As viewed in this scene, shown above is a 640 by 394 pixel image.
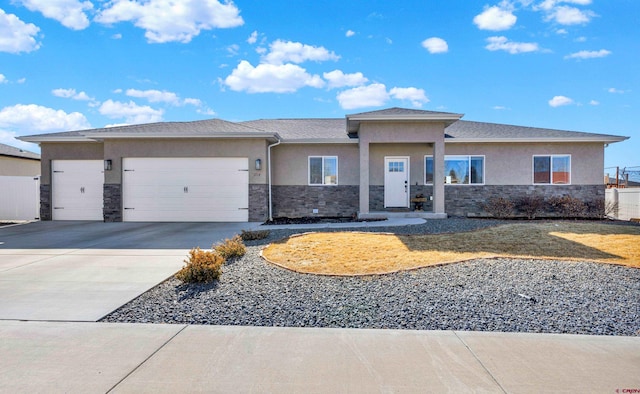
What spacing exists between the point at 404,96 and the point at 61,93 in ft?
54.4

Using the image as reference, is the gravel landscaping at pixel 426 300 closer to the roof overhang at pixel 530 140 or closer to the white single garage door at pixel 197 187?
the white single garage door at pixel 197 187

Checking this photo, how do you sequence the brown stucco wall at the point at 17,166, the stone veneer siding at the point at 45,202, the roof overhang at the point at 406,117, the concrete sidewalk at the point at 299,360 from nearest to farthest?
the concrete sidewalk at the point at 299,360 < the roof overhang at the point at 406,117 < the stone veneer siding at the point at 45,202 < the brown stucco wall at the point at 17,166

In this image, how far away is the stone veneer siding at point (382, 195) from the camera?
584 inches

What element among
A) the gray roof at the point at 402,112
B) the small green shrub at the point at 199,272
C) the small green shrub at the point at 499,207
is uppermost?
the gray roof at the point at 402,112

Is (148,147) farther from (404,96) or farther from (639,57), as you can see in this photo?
(639,57)

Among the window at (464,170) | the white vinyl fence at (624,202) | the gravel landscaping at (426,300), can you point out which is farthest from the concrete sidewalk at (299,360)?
the white vinyl fence at (624,202)

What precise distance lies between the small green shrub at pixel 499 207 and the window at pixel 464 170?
Result: 2.87ft

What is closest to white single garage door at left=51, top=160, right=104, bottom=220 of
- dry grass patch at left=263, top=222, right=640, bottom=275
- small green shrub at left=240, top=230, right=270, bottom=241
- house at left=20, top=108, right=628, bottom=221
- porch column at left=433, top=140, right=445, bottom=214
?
house at left=20, top=108, right=628, bottom=221

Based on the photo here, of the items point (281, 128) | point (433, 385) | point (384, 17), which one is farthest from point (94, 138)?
point (433, 385)

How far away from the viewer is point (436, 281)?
5.36 meters

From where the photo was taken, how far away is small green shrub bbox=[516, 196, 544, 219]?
14116 mm

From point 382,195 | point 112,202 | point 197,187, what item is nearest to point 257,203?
point 197,187

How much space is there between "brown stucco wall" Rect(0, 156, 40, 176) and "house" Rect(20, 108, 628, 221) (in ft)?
21.0

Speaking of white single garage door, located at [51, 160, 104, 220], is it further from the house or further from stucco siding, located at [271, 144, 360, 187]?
stucco siding, located at [271, 144, 360, 187]
